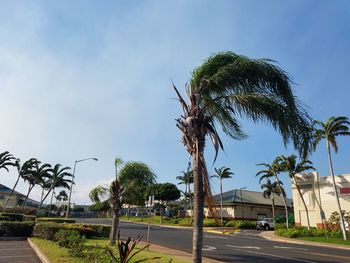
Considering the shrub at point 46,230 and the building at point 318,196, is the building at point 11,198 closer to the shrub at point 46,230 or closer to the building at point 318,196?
the building at point 318,196

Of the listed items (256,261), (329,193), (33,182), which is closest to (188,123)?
(256,261)

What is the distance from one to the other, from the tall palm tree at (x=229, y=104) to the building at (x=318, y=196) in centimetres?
3250

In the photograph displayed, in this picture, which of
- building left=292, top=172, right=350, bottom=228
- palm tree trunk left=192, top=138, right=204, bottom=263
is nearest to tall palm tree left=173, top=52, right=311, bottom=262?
palm tree trunk left=192, top=138, right=204, bottom=263

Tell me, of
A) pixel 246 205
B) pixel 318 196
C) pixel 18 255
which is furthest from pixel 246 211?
pixel 18 255

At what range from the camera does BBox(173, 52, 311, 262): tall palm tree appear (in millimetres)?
9219

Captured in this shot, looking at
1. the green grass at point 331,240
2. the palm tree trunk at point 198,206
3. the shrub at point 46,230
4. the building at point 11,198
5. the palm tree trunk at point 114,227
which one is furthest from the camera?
the building at point 11,198

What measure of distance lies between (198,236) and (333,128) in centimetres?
2891

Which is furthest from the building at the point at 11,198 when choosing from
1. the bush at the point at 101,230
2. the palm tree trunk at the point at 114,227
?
the palm tree trunk at the point at 114,227

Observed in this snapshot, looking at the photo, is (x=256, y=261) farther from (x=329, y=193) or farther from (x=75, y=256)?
(x=329, y=193)

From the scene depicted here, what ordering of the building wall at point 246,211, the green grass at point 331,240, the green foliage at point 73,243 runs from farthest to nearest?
1. the building wall at point 246,211
2. the green grass at point 331,240
3. the green foliage at point 73,243

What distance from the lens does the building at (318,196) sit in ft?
128

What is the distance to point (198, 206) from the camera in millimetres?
8977

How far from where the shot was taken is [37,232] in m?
21.6

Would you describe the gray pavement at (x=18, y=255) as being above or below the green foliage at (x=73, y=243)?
below
